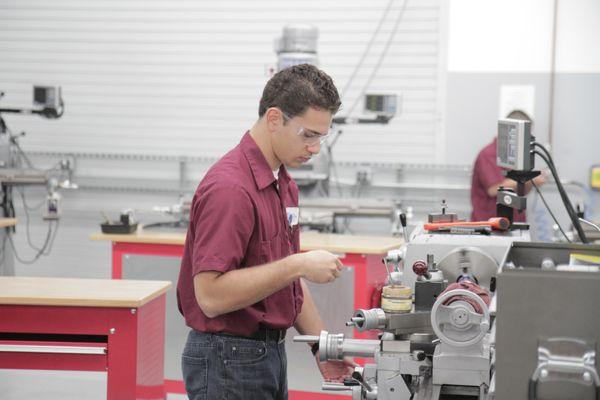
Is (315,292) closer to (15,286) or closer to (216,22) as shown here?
(15,286)

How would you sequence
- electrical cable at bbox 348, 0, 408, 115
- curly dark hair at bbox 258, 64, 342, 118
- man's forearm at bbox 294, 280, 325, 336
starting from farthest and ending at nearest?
electrical cable at bbox 348, 0, 408, 115 → man's forearm at bbox 294, 280, 325, 336 → curly dark hair at bbox 258, 64, 342, 118

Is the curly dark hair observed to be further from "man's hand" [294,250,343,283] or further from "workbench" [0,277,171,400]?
"workbench" [0,277,171,400]

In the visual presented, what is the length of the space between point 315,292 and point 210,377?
2028 millimetres

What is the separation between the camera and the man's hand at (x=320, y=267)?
192cm

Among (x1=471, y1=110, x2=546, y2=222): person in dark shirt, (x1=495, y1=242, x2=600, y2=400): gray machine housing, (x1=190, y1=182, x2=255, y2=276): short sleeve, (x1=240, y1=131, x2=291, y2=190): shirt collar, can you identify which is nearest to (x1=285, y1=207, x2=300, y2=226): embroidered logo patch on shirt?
(x1=240, y1=131, x2=291, y2=190): shirt collar

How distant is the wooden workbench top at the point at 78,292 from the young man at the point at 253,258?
76cm

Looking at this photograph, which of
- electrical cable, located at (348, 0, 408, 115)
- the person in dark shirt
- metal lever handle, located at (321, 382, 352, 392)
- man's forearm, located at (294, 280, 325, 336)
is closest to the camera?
metal lever handle, located at (321, 382, 352, 392)

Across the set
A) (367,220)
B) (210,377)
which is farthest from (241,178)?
(367,220)

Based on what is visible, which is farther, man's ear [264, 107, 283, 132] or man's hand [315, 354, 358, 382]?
man's hand [315, 354, 358, 382]

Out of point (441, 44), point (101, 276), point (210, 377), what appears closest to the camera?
point (210, 377)

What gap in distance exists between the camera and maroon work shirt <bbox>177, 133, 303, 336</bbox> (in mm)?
1964

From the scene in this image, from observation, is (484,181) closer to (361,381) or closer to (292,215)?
(292,215)

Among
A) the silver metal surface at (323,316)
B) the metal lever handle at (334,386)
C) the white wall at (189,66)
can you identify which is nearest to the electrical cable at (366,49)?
the white wall at (189,66)

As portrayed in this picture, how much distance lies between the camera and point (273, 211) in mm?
2146
